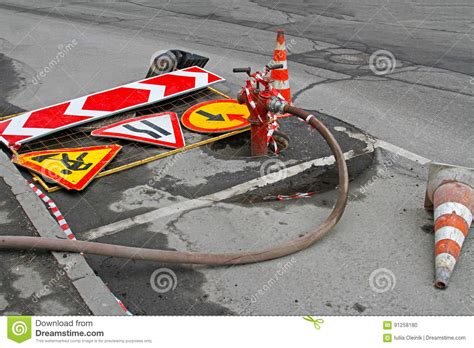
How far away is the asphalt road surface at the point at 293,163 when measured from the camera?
4.93 metres

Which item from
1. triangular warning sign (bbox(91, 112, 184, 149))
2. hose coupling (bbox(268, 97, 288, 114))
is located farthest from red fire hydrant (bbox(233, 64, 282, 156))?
triangular warning sign (bbox(91, 112, 184, 149))

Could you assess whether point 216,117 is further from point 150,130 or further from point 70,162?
point 70,162

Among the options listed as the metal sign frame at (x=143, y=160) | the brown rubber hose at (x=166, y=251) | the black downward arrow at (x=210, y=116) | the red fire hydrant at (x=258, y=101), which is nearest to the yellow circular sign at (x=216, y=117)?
the black downward arrow at (x=210, y=116)

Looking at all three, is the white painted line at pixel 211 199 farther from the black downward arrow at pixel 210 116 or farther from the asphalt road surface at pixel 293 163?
the black downward arrow at pixel 210 116

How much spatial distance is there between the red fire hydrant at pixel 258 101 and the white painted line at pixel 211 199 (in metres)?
0.55

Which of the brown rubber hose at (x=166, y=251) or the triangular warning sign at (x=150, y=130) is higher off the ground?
the brown rubber hose at (x=166, y=251)

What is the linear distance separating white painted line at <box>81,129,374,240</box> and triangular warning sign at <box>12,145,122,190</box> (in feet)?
→ 2.86

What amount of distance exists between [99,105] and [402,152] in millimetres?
4455

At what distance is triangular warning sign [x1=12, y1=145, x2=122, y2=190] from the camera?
21.5 ft

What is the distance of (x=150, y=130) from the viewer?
7.68m

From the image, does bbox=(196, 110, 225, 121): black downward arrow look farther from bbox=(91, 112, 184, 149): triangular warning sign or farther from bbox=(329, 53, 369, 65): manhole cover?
bbox=(329, 53, 369, 65): manhole cover

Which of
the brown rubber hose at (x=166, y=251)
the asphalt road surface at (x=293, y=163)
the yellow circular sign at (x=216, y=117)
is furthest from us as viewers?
the yellow circular sign at (x=216, y=117)

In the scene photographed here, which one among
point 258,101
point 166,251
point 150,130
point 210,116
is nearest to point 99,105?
point 150,130

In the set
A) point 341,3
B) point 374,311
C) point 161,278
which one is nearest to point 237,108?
point 161,278
